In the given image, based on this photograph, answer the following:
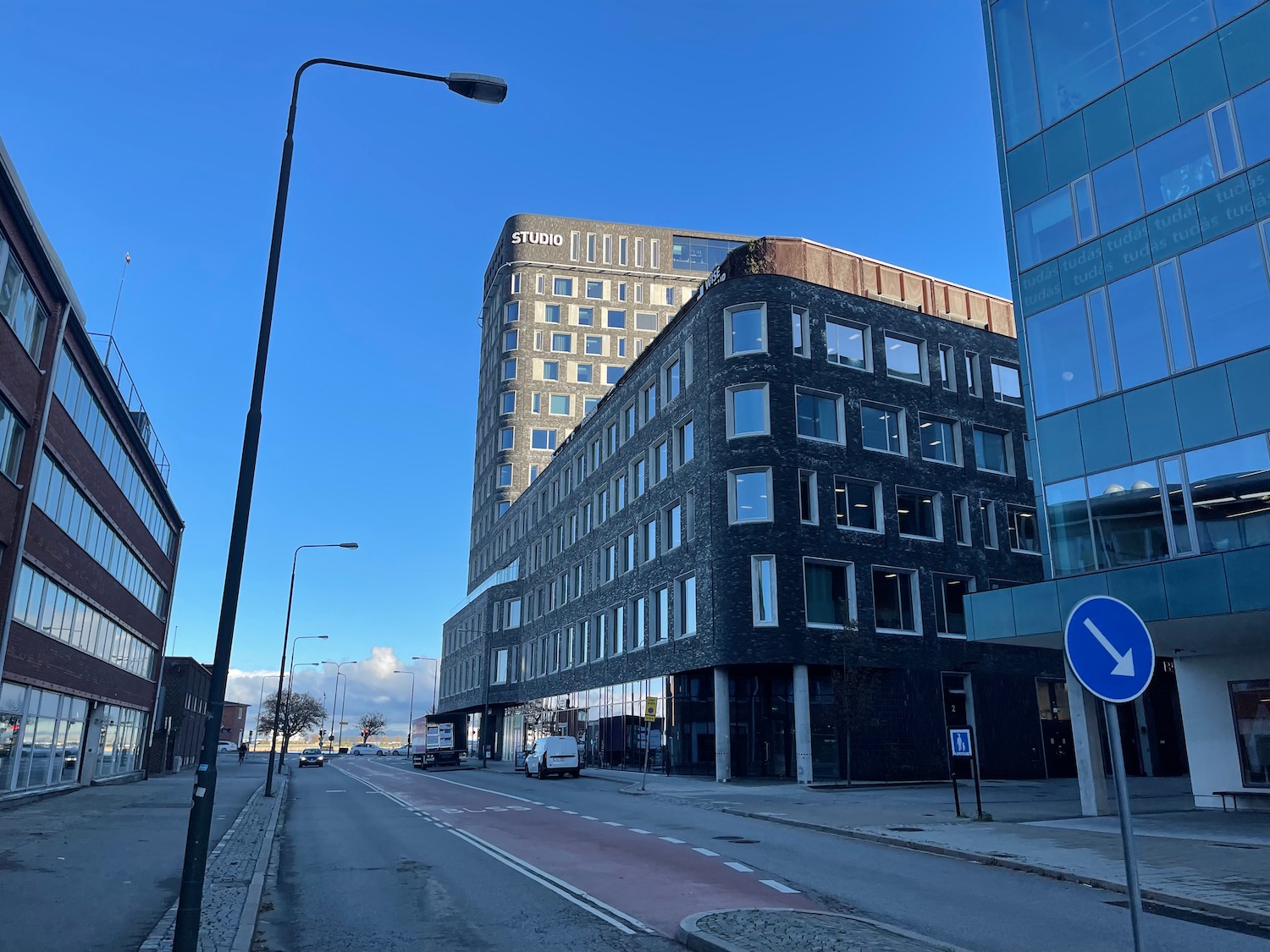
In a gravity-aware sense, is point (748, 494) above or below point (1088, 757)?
above

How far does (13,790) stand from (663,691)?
80.0 feet

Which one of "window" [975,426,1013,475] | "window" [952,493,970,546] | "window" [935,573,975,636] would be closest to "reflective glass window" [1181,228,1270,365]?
"window" [935,573,975,636]

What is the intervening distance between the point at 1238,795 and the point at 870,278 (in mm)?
26940

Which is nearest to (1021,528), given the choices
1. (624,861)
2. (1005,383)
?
(1005,383)

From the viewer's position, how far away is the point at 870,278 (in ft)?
138

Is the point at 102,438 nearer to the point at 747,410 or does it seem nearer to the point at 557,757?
the point at 557,757

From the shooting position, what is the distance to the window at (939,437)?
1645 inches

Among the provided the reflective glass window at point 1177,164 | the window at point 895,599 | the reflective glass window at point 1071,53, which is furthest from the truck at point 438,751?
the reflective glass window at point 1177,164

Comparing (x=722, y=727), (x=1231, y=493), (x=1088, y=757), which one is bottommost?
(x=1088, y=757)

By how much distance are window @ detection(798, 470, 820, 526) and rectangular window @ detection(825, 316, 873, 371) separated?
211 inches

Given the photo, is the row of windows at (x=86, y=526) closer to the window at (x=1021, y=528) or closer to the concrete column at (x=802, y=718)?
the concrete column at (x=802, y=718)

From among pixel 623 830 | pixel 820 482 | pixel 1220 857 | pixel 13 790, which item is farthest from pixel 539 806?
pixel 820 482

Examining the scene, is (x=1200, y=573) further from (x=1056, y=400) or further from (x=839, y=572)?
(x=839, y=572)

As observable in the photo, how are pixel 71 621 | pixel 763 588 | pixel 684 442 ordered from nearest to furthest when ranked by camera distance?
pixel 71 621
pixel 763 588
pixel 684 442
